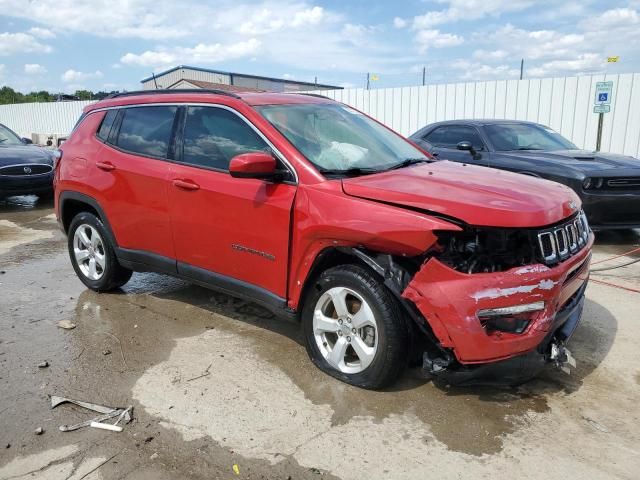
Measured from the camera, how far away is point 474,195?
293cm

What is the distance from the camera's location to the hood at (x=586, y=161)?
21.4 feet

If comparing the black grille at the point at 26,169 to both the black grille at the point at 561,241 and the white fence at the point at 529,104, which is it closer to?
the white fence at the point at 529,104

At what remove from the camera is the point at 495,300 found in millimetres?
2709

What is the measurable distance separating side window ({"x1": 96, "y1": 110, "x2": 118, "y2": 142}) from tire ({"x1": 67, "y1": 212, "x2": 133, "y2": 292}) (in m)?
0.74

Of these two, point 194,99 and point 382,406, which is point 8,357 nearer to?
point 194,99

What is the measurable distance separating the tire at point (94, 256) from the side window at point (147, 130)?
86 centimetres

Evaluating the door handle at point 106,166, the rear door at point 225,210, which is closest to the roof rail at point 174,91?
the rear door at point 225,210


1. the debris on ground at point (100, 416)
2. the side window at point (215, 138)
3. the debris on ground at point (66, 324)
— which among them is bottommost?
the debris on ground at point (66, 324)

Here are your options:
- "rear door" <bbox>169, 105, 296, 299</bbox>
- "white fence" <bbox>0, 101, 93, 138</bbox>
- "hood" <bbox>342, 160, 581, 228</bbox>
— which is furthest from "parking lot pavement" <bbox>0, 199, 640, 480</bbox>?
"white fence" <bbox>0, 101, 93, 138</bbox>

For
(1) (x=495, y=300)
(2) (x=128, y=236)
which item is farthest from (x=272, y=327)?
(1) (x=495, y=300)

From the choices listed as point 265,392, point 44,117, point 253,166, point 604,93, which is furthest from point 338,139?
point 44,117

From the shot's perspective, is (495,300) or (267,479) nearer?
(267,479)

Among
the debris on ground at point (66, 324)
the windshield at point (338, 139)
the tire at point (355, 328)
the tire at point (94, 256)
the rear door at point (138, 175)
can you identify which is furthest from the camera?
the tire at point (94, 256)

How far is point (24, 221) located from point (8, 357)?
6165 mm
